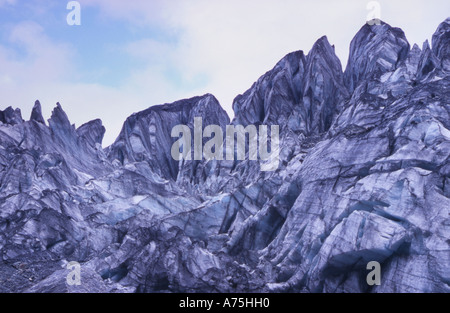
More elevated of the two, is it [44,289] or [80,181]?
[80,181]

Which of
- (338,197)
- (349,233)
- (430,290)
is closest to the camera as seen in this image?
(430,290)

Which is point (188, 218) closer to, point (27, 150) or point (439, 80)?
point (27, 150)

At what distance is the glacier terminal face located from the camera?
20.2 meters

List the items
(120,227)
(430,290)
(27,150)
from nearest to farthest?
(430,290) → (120,227) → (27,150)

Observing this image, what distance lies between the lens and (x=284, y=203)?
29984 mm

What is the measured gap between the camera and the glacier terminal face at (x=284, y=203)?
20219mm

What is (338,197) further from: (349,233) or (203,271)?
(203,271)

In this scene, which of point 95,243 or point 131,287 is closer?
Answer: point 131,287

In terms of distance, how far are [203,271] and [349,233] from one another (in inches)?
402

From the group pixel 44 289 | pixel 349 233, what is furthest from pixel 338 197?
pixel 44 289

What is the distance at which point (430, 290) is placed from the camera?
56.0ft

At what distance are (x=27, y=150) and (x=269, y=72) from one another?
3673 centimetres

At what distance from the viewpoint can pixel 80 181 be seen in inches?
1729
